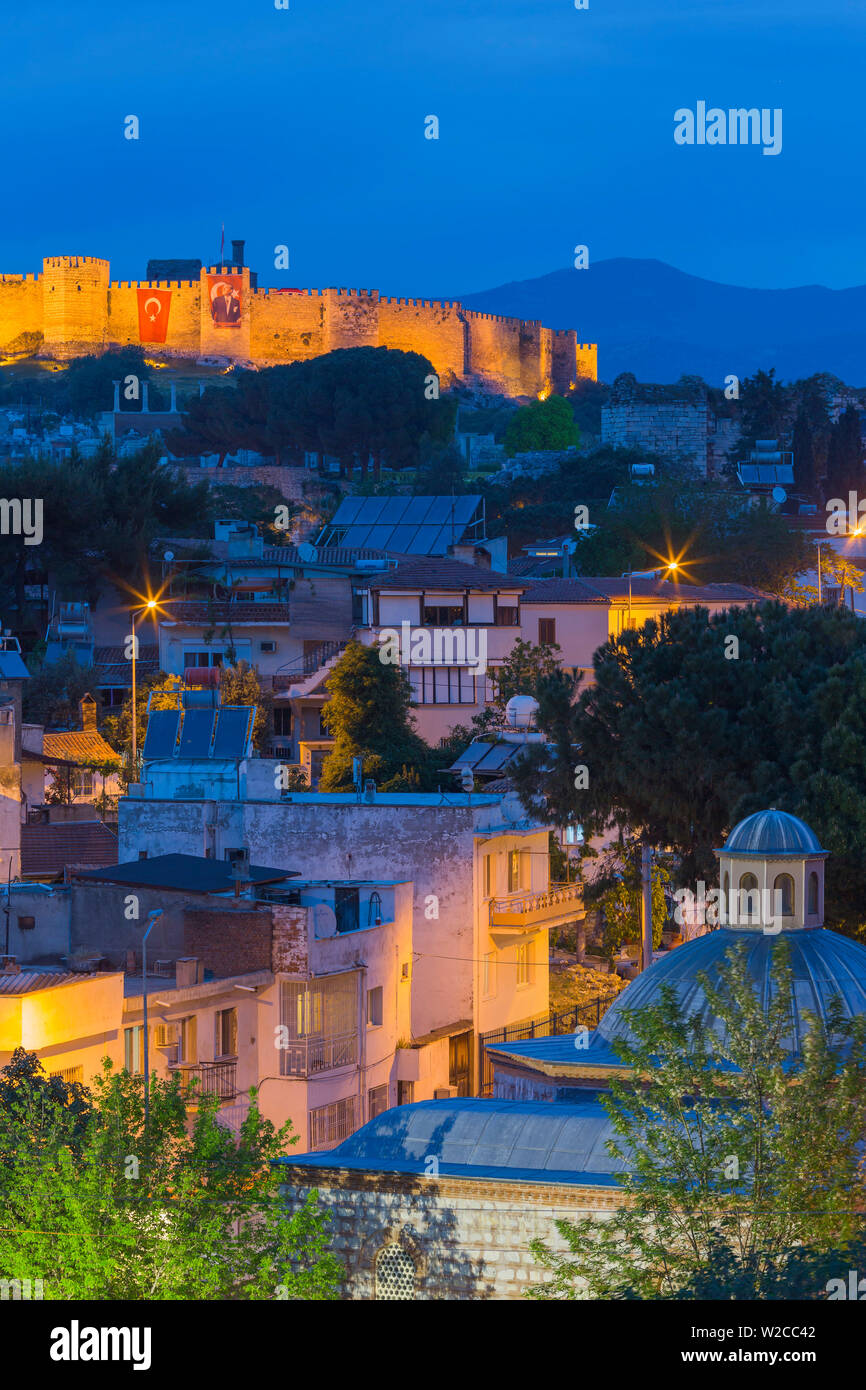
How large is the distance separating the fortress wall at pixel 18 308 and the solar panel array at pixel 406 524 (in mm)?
54968

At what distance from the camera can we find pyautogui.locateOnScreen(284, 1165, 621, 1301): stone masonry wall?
15.8 meters

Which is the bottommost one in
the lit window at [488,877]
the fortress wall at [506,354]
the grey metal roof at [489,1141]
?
the grey metal roof at [489,1141]

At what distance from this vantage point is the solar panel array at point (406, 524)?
183ft

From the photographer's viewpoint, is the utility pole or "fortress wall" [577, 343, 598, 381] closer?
the utility pole

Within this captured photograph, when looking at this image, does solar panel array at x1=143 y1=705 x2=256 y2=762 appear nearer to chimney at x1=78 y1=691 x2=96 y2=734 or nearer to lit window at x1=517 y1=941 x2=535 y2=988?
lit window at x1=517 y1=941 x2=535 y2=988

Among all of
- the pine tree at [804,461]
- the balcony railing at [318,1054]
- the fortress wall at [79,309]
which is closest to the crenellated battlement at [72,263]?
the fortress wall at [79,309]

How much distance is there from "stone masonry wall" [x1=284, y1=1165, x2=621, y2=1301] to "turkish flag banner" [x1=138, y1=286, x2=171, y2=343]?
316 ft

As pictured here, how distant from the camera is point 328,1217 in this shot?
15844mm

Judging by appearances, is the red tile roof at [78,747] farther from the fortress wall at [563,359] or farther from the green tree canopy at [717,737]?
the fortress wall at [563,359]

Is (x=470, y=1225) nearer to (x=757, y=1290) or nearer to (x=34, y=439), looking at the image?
(x=757, y=1290)

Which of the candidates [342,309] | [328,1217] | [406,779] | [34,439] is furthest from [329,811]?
[342,309]

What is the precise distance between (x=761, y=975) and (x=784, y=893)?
183 centimetres

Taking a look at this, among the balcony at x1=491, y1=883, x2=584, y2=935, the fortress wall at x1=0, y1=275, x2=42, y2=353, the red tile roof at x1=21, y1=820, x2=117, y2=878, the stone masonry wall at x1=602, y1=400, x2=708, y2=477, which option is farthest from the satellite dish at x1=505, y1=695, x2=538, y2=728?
the fortress wall at x1=0, y1=275, x2=42, y2=353
